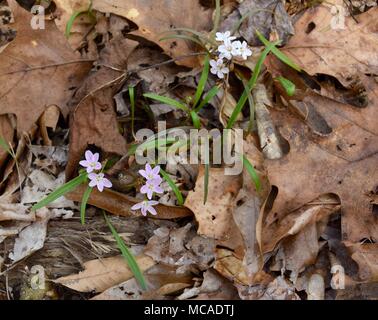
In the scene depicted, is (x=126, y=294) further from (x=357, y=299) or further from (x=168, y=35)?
(x=168, y=35)

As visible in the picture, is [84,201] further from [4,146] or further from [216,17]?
[216,17]

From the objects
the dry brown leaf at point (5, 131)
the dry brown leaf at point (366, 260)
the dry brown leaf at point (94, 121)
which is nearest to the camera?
the dry brown leaf at point (366, 260)

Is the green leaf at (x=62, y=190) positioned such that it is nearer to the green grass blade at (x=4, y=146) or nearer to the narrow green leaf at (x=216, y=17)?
the green grass blade at (x=4, y=146)

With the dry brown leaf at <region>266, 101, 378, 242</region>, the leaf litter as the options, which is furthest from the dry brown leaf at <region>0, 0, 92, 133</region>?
the dry brown leaf at <region>266, 101, 378, 242</region>

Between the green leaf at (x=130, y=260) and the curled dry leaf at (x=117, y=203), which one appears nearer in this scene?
the green leaf at (x=130, y=260)

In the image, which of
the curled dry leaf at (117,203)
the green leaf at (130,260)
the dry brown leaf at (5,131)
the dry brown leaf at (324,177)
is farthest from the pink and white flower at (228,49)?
the dry brown leaf at (5,131)

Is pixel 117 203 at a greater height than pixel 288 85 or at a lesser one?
lesser

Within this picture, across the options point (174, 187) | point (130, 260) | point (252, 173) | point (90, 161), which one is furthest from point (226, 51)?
point (130, 260)
